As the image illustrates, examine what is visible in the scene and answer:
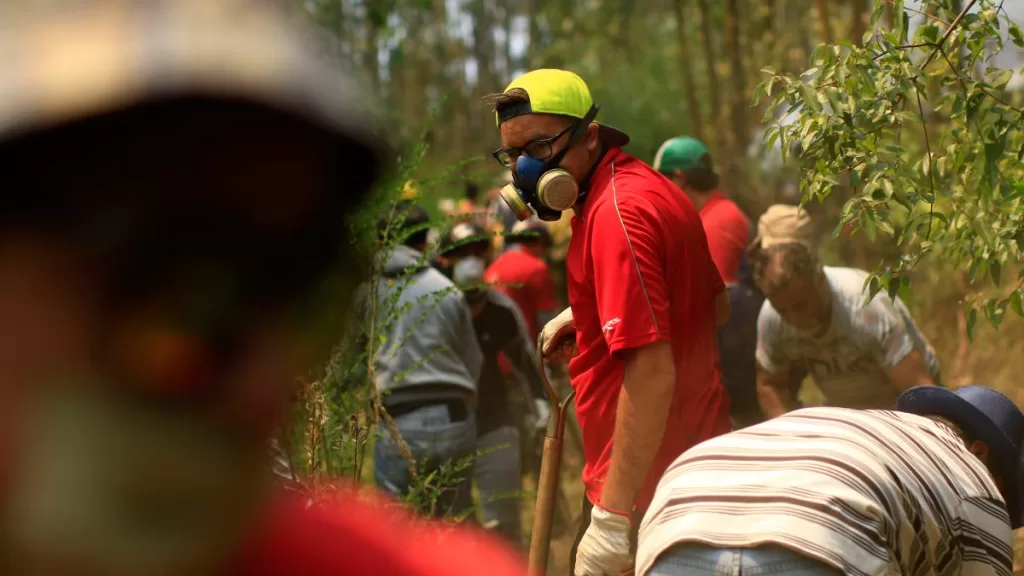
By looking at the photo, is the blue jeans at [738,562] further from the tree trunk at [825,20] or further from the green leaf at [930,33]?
the tree trunk at [825,20]

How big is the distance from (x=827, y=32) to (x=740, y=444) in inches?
286

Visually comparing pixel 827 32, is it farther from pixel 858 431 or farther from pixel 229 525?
pixel 229 525

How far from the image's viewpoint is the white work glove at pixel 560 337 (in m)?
3.86

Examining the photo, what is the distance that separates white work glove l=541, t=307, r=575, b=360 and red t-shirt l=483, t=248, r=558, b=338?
3.54 m

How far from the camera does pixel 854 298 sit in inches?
187

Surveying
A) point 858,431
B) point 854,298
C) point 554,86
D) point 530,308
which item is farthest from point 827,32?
point 858,431

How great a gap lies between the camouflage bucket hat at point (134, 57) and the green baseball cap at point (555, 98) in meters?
3.12

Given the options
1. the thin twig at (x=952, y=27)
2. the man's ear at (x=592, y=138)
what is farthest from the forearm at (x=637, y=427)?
the thin twig at (x=952, y=27)

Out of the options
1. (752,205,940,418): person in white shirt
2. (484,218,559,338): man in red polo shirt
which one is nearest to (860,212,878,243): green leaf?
(752,205,940,418): person in white shirt

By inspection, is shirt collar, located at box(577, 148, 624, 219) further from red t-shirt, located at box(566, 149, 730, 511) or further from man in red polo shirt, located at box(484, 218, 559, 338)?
man in red polo shirt, located at box(484, 218, 559, 338)

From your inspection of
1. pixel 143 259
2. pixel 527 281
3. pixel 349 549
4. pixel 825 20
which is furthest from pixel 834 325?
pixel 825 20

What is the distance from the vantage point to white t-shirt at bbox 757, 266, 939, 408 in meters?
4.69

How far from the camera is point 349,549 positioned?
86 cm

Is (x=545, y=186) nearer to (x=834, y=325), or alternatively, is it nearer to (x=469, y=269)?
(x=834, y=325)
